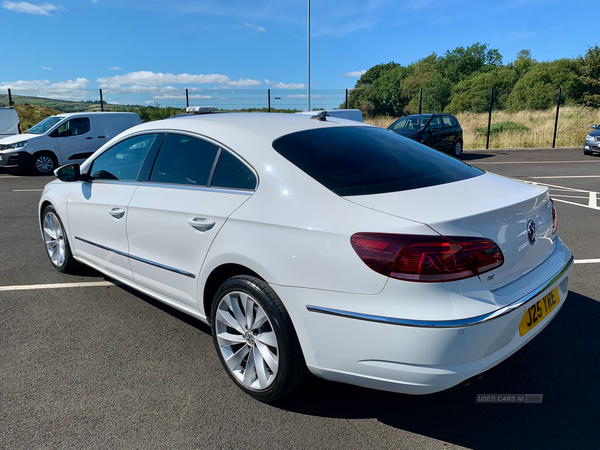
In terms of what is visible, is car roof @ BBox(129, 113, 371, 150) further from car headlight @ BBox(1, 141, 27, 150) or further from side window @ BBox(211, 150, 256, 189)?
car headlight @ BBox(1, 141, 27, 150)

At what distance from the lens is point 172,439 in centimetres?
228

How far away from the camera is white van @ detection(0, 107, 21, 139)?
1477 centimetres

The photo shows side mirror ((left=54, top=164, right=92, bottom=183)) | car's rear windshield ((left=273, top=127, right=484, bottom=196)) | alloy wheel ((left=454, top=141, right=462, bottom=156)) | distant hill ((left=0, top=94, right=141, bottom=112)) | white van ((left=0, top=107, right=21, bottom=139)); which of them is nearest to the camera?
car's rear windshield ((left=273, top=127, right=484, bottom=196))

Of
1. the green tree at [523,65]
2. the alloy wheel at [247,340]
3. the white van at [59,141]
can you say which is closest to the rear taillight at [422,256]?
the alloy wheel at [247,340]

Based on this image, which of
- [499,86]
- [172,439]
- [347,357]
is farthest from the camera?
[499,86]

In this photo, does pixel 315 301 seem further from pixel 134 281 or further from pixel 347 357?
pixel 134 281

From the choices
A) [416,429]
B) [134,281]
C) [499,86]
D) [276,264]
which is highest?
[499,86]

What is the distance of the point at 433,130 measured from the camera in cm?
1577

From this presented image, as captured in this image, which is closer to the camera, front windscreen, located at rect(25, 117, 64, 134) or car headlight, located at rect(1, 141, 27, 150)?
car headlight, located at rect(1, 141, 27, 150)

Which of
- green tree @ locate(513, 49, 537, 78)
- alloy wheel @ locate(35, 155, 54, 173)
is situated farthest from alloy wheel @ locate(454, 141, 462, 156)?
green tree @ locate(513, 49, 537, 78)

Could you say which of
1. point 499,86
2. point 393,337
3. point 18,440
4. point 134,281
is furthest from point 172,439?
point 499,86

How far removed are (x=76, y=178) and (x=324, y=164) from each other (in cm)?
243

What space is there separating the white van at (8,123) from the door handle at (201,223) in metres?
15.2

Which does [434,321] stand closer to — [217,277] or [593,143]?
[217,277]
